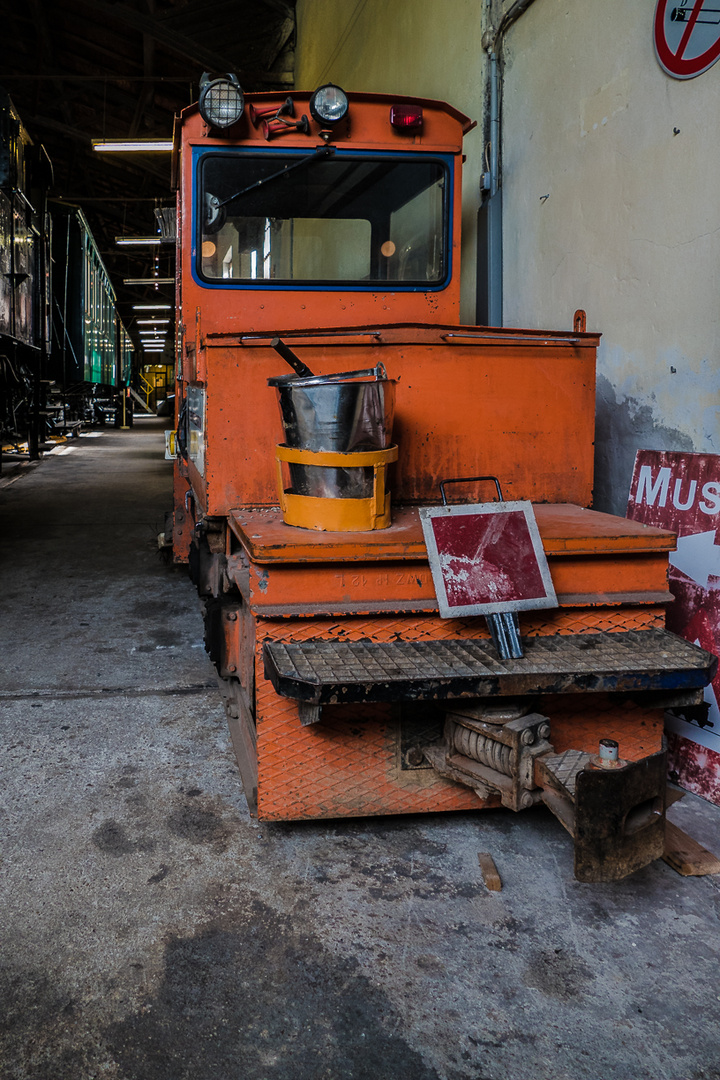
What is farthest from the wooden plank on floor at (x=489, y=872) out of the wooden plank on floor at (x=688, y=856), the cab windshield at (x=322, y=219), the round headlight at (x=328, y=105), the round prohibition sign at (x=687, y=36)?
the round headlight at (x=328, y=105)

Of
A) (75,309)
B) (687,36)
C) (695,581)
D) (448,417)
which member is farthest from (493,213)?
(75,309)

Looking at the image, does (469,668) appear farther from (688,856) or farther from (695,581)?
(695,581)

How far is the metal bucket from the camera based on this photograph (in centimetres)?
202

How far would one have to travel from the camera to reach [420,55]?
16.8 ft

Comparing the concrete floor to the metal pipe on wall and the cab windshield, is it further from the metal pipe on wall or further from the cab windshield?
the metal pipe on wall

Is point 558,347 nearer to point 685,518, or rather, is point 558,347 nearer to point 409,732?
point 685,518

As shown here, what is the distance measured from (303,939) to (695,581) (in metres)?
1.48

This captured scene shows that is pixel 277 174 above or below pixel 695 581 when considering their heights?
above

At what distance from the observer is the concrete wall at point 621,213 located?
249 centimetres

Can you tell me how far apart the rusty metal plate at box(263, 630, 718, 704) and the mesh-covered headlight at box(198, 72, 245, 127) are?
200 centimetres

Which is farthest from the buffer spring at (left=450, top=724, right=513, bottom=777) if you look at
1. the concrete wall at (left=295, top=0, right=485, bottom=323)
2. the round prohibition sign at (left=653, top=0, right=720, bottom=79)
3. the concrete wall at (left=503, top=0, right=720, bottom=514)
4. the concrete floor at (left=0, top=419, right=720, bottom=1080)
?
the concrete wall at (left=295, top=0, right=485, bottom=323)

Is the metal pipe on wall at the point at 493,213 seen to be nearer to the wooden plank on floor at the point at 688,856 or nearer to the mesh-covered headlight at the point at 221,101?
the mesh-covered headlight at the point at 221,101

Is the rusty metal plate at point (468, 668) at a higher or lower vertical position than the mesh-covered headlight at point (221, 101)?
lower

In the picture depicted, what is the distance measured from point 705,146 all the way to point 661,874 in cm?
204
